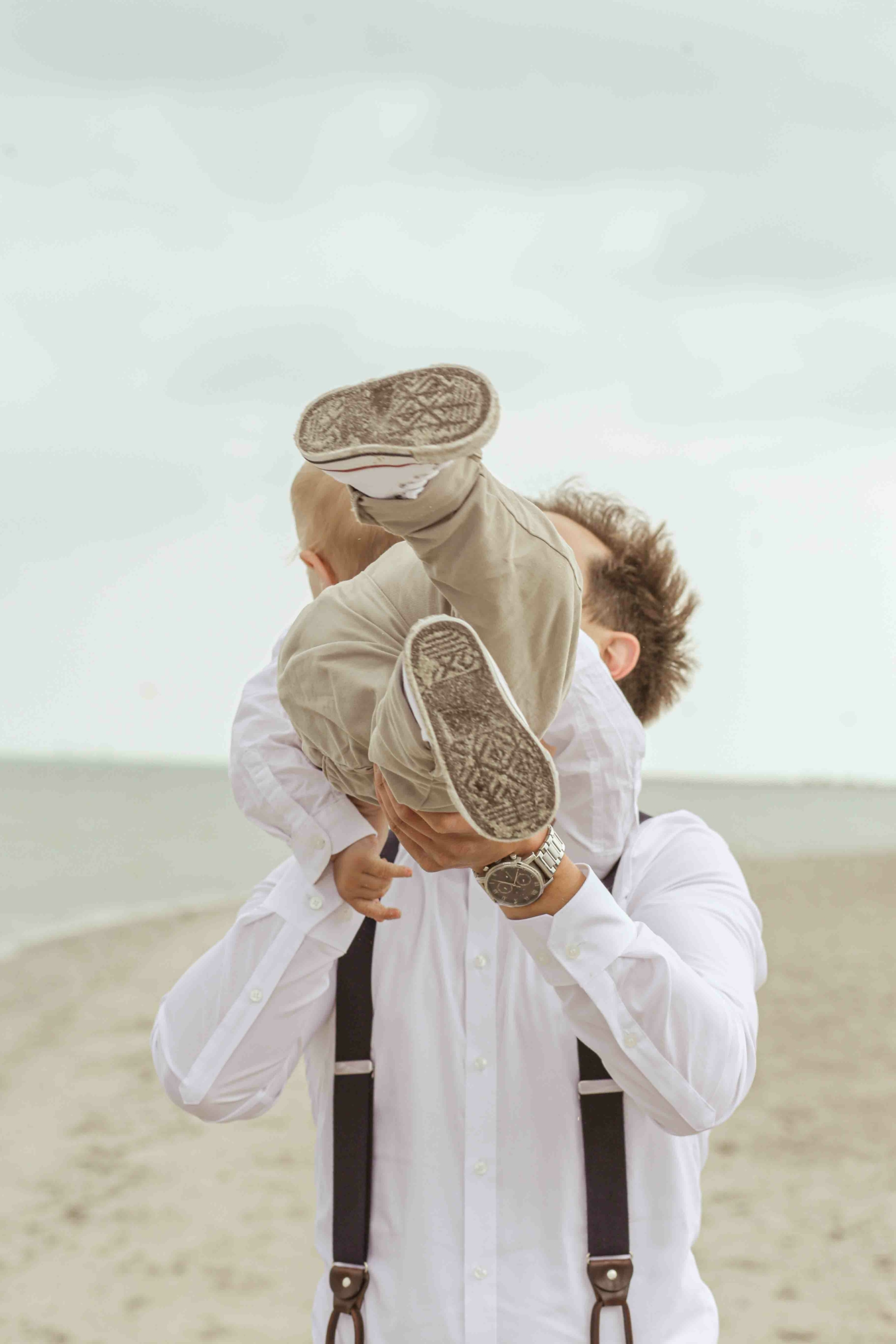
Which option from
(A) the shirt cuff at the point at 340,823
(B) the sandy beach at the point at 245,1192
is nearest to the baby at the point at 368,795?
(A) the shirt cuff at the point at 340,823

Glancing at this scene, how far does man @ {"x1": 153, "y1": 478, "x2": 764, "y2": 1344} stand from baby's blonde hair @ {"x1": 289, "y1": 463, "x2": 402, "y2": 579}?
300 mm

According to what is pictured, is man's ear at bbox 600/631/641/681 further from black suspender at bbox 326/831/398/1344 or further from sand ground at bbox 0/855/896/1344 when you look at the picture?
sand ground at bbox 0/855/896/1344

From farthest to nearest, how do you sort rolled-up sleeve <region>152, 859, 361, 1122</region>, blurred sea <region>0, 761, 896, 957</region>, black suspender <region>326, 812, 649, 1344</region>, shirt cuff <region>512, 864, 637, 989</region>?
blurred sea <region>0, 761, 896, 957</region> < rolled-up sleeve <region>152, 859, 361, 1122</region> < black suspender <region>326, 812, 649, 1344</region> < shirt cuff <region>512, 864, 637, 989</region>

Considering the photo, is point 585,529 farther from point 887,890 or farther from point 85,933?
point 887,890

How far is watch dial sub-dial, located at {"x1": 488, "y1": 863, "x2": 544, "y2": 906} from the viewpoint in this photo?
1.43 m

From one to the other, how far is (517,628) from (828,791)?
7216cm

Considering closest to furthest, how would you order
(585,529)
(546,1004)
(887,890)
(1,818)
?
(546,1004), (585,529), (887,890), (1,818)

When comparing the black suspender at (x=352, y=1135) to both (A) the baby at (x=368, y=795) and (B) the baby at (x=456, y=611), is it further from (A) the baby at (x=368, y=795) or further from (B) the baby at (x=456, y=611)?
(B) the baby at (x=456, y=611)

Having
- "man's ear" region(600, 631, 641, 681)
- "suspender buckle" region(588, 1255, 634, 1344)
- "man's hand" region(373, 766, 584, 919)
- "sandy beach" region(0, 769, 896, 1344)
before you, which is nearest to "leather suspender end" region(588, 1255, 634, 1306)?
"suspender buckle" region(588, 1255, 634, 1344)

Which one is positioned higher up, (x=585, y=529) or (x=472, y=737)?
(x=585, y=529)

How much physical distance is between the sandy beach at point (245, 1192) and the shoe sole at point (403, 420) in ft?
17.4

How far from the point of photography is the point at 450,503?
133 cm

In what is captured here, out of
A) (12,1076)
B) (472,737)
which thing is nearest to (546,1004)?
(472,737)

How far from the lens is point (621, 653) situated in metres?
2.01
